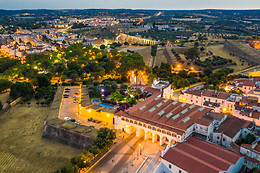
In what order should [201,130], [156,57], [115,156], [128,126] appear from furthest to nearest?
[156,57] → [128,126] → [201,130] → [115,156]

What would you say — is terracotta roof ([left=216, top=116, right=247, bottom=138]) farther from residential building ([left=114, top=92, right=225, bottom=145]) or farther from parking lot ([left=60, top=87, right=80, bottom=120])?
parking lot ([left=60, top=87, right=80, bottom=120])

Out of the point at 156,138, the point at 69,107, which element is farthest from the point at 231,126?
the point at 69,107

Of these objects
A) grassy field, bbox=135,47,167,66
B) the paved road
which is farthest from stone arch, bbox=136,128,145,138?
grassy field, bbox=135,47,167,66

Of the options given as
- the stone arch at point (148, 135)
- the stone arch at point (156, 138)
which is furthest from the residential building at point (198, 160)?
the stone arch at point (148, 135)

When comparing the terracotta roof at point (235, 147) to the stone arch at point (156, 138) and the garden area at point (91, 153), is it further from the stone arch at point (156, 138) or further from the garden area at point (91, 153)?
the garden area at point (91, 153)

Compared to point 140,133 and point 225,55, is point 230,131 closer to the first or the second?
point 140,133
